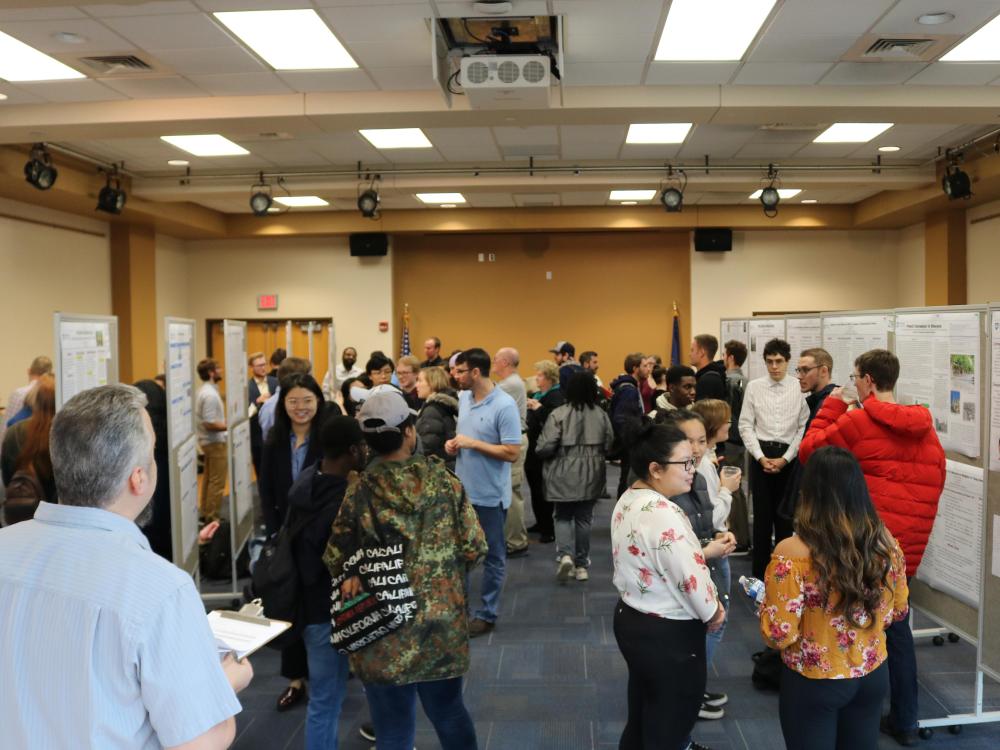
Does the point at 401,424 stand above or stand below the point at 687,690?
above

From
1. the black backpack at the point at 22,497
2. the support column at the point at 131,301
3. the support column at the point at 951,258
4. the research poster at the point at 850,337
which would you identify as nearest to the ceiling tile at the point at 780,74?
the research poster at the point at 850,337

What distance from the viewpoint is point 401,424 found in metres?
2.27

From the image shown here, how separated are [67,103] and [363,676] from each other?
579cm

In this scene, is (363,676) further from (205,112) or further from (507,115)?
(205,112)

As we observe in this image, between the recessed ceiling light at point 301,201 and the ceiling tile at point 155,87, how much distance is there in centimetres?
403

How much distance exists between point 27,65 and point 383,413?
4.73 meters

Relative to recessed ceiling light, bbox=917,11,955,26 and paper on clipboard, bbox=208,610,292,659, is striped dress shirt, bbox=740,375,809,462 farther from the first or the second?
paper on clipboard, bbox=208,610,292,659

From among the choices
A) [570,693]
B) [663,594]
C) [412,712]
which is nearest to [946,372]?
[663,594]

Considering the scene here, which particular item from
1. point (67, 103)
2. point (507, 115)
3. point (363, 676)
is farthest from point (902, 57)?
point (67, 103)

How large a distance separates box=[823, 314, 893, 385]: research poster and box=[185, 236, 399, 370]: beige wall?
8239mm

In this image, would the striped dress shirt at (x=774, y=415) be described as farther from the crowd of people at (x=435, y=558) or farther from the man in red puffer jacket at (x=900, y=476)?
the man in red puffer jacket at (x=900, y=476)

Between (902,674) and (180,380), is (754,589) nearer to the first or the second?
(902,674)

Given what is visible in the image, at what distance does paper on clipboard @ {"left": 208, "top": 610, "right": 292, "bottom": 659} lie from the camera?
1.72 m

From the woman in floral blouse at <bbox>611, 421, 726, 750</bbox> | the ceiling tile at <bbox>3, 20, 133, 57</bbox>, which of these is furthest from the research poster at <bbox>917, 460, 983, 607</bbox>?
the ceiling tile at <bbox>3, 20, 133, 57</bbox>
